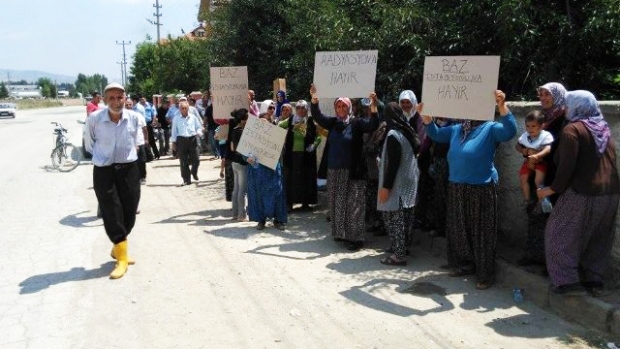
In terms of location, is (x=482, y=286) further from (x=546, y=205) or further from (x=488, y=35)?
(x=488, y=35)

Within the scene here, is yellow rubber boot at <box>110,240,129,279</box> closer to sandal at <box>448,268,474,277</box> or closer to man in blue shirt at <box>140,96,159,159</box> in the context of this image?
sandal at <box>448,268,474,277</box>

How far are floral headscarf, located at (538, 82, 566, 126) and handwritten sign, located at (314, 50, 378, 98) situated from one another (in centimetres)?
209

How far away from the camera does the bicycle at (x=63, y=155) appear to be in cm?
1424

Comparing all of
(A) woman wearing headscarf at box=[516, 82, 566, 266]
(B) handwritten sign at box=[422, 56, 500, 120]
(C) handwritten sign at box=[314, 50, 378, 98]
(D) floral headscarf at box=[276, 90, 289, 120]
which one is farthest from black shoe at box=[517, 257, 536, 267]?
(D) floral headscarf at box=[276, 90, 289, 120]

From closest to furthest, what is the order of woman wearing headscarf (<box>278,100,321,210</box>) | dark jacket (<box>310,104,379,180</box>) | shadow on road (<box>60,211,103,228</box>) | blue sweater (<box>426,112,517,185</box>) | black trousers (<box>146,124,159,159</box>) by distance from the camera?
blue sweater (<box>426,112,517,185</box>) < dark jacket (<box>310,104,379,180</box>) < shadow on road (<box>60,211,103,228</box>) < woman wearing headscarf (<box>278,100,321,210</box>) < black trousers (<box>146,124,159,159</box>)

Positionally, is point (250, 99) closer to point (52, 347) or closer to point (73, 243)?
point (73, 243)

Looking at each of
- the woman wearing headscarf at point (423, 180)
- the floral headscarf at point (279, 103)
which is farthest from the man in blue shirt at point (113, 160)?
the floral headscarf at point (279, 103)

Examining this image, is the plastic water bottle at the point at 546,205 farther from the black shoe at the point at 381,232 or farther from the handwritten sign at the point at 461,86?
the black shoe at the point at 381,232

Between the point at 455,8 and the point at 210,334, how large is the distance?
4.93 metres

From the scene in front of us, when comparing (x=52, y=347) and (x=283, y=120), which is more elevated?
(x=283, y=120)

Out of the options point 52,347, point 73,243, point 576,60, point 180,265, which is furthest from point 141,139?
point 576,60

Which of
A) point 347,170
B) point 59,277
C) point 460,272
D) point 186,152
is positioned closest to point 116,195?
point 59,277

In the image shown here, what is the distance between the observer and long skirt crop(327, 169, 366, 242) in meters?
6.52

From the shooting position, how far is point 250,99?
9344 millimetres
